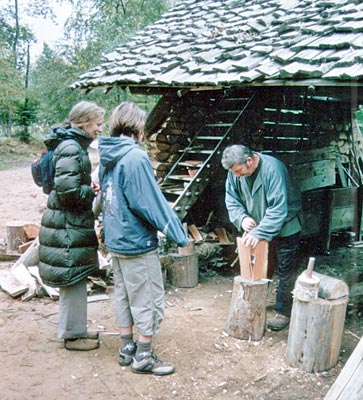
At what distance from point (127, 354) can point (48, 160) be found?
181 cm

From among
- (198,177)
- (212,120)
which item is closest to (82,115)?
(198,177)

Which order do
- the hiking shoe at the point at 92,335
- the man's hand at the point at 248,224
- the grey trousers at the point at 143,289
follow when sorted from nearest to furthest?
the grey trousers at the point at 143,289 < the hiking shoe at the point at 92,335 < the man's hand at the point at 248,224

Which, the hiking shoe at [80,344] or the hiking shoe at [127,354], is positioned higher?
the hiking shoe at [127,354]

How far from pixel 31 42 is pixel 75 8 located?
15.9 m

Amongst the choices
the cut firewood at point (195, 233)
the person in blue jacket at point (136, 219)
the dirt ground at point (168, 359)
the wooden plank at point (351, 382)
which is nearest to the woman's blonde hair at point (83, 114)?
Answer: the person in blue jacket at point (136, 219)

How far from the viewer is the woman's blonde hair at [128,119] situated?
3.56m

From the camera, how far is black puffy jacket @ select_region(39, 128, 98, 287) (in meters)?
3.68

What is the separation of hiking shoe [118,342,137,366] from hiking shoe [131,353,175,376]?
79mm

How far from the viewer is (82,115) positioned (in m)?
3.78

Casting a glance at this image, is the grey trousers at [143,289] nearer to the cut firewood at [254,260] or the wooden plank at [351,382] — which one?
the cut firewood at [254,260]

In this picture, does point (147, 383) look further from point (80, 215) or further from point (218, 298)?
point (218, 298)

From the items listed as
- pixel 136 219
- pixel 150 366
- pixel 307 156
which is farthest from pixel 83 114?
pixel 307 156

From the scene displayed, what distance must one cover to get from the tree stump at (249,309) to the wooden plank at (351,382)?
195 cm

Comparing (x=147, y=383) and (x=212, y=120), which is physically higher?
(x=212, y=120)
